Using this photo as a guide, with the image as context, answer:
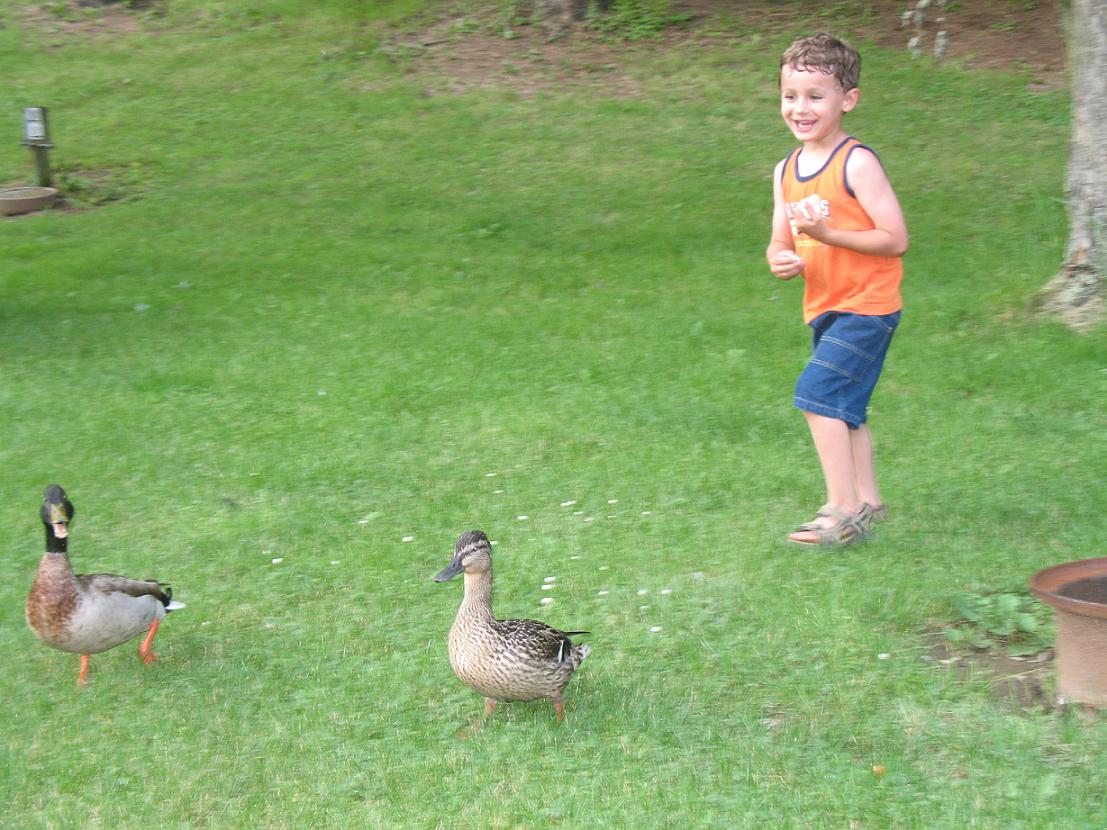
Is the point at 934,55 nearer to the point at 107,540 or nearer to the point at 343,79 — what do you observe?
the point at 343,79

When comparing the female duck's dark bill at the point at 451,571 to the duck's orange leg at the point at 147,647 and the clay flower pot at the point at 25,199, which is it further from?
the clay flower pot at the point at 25,199

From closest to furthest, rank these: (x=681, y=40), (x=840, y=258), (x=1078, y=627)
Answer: (x=1078, y=627) → (x=840, y=258) → (x=681, y=40)

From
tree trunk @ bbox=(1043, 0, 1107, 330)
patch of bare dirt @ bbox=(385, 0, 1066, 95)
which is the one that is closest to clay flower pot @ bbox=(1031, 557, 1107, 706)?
tree trunk @ bbox=(1043, 0, 1107, 330)

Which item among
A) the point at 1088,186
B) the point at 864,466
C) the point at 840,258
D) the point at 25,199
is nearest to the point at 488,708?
the point at 864,466

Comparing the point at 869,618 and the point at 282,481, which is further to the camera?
the point at 282,481

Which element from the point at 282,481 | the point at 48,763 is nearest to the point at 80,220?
the point at 282,481

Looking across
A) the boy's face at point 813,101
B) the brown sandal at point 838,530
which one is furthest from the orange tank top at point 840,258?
the brown sandal at point 838,530

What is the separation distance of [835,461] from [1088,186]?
5654mm

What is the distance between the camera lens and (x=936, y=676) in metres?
5.48

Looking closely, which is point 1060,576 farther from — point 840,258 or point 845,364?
point 840,258

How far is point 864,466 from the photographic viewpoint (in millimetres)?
7062

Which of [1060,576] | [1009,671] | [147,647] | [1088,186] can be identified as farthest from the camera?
[1088,186]

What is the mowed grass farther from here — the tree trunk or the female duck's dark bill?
the female duck's dark bill

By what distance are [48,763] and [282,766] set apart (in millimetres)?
986
